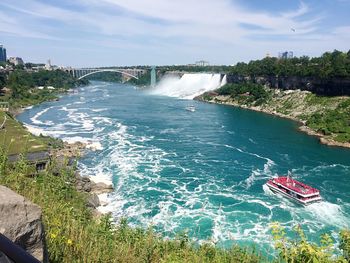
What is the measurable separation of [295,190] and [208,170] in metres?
5.43

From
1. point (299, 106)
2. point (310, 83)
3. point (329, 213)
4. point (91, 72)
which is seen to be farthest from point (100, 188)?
point (91, 72)

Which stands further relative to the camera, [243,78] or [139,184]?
[243,78]

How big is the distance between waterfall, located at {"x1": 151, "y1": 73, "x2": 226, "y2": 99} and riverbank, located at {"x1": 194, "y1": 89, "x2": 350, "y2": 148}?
9.06m

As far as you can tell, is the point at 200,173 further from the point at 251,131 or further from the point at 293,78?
the point at 293,78

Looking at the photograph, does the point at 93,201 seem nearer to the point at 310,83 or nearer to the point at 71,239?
the point at 71,239

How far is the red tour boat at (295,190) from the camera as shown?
16328mm

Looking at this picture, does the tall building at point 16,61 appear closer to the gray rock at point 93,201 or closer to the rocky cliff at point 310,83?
the rocky cliff at point 310,83

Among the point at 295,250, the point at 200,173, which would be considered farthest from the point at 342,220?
the point at 295,250

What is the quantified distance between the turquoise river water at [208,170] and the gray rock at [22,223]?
3.07m

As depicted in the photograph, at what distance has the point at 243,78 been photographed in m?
59.3

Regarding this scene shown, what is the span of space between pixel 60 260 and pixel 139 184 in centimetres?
1571

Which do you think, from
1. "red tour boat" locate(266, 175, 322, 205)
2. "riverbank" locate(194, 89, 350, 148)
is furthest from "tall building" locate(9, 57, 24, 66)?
"red tour boat" locate(266, 175, 322, 205)

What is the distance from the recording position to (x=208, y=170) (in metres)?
20.7

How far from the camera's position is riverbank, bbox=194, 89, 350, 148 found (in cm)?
3140
